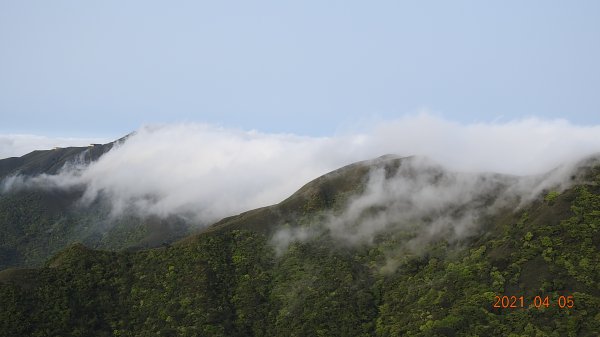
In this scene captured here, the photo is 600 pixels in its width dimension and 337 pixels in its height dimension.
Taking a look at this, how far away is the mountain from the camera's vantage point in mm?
132250

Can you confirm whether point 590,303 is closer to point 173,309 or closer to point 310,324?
point 310,324

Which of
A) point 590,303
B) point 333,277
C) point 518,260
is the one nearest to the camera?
point 590,303

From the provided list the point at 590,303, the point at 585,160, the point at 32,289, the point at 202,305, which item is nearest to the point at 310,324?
the point at 202,305

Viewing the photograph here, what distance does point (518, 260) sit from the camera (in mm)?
144875

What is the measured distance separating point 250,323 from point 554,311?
9682 cm
